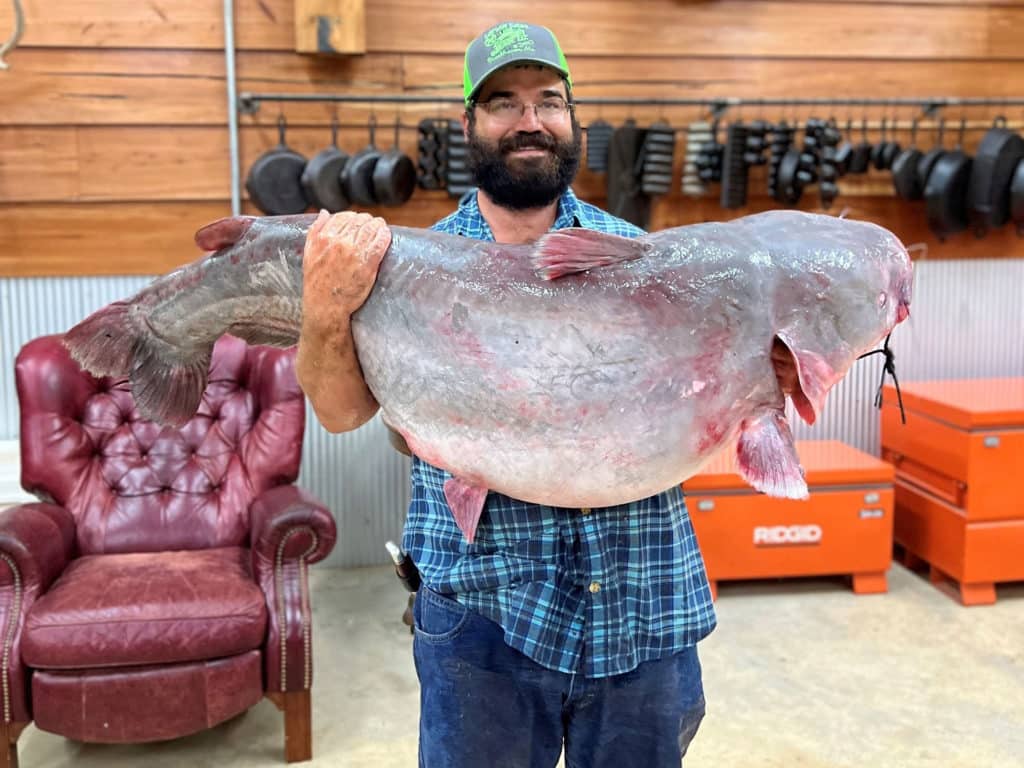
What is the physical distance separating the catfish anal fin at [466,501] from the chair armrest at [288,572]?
1523mm

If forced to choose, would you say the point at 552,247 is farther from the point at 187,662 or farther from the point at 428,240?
the point at 187,662

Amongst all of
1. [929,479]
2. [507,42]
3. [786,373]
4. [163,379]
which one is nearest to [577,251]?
[786,373]

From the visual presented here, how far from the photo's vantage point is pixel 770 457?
1.11m

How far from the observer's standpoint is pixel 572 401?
111 centimetres

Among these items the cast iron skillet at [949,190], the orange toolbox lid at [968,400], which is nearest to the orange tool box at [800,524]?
the orange toolbox lid at [968,400]

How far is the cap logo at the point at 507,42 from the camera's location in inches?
52.8

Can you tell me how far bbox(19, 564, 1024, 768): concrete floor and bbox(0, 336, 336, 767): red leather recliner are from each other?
210 mm

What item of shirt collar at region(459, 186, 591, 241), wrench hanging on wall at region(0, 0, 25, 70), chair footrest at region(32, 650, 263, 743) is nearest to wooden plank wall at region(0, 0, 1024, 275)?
wrench hanging on wall at region(0, 0, 25, 70)

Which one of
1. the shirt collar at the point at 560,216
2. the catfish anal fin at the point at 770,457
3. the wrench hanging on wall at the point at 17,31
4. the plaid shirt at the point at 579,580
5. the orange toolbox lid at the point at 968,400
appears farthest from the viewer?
the orange toolbox lid at the point at 968,400

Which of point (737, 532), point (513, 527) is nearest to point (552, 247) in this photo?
point (513, 527)

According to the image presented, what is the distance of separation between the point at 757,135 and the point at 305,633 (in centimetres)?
257

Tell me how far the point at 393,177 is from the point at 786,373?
104 inches

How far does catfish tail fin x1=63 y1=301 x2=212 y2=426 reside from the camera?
1.27 metres

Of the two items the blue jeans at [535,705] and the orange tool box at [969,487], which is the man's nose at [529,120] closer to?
the blue jeans at [535,705]
